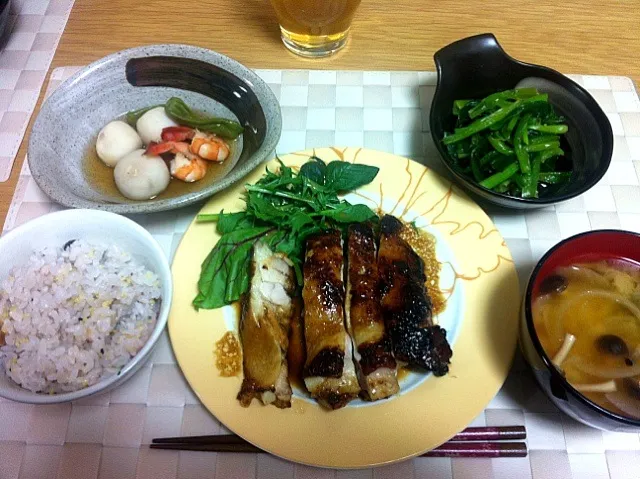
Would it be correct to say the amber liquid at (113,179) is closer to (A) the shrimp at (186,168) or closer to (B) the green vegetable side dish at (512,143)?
(A) the shrimp at (186,168)

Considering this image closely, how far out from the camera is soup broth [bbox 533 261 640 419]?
3.73ft

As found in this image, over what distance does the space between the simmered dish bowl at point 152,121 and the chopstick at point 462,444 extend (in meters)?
0.76

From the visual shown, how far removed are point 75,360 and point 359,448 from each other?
0.73 meters

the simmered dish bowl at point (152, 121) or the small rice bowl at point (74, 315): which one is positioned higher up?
the simmered dish bowl at point (152, 121)

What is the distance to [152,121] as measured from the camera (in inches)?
71.3

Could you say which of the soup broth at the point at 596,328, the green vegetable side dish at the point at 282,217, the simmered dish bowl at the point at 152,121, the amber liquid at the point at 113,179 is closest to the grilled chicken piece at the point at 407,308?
the green vegetable side dish at the point at 282,217

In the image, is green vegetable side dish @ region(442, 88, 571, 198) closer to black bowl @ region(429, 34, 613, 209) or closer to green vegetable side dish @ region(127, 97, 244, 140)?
black bowl @ region(429, 34, 613, 209)

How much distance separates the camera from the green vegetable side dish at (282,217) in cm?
144

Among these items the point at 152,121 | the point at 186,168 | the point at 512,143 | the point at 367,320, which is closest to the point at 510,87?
the point at 512,143

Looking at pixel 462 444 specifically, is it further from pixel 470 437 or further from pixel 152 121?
pixel 152 121

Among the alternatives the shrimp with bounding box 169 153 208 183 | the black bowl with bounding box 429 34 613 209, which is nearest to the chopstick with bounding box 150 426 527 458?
the black bowl with bounding box 429 34 613 209

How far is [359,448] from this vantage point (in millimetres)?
1189

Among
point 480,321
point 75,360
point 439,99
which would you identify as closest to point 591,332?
point 480,321

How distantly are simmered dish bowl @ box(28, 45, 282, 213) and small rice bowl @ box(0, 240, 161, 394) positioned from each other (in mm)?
265
